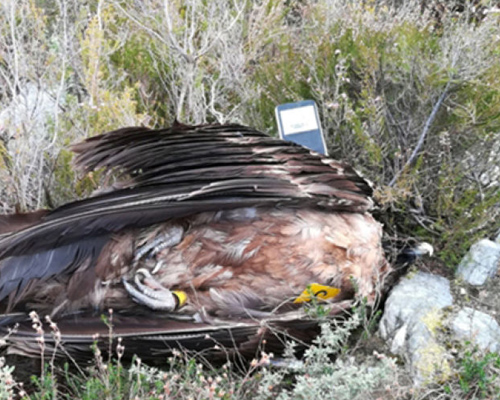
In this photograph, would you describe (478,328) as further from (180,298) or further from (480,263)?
(180,298)

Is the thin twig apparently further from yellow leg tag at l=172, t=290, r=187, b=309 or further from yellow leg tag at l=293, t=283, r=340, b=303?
yellow leg tag at l=172, t=290, r=187, b=309

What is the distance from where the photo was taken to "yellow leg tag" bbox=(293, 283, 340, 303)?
2.52 meters

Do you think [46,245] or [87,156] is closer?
[46,245]

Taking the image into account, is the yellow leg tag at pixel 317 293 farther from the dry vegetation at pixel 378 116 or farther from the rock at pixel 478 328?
the rock at pixel 478 328

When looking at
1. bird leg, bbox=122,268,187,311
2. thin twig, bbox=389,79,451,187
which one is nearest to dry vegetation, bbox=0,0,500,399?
thin twig, bbox=389,79,451,187

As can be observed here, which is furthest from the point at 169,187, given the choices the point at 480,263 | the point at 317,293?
the point at 480,263

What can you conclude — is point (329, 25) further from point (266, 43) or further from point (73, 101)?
point (73, 101)

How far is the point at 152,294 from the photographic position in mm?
2391

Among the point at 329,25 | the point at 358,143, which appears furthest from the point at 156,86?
the point at 358,143

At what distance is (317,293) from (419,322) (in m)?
0.52

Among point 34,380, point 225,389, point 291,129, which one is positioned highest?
point 291,129

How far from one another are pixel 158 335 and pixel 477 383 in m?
1.39

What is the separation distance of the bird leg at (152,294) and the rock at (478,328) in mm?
1334

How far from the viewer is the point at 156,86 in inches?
174
